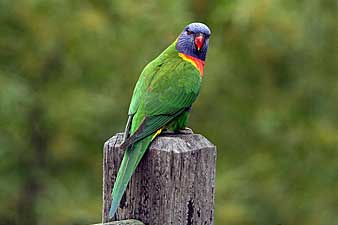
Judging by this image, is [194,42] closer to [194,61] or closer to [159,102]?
[194,61]

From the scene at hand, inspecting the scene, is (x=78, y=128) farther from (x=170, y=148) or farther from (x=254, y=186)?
(x=170, y=148)

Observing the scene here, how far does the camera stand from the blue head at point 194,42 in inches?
117

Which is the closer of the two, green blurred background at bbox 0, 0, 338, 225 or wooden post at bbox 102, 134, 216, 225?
wooden post at bbox 102, 134, 216, 225

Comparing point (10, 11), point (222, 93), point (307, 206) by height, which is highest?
point (10, 11)

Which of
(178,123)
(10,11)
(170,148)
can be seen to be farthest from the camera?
(10,11)

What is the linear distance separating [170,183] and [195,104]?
448 centimetres

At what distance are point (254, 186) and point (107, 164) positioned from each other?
15.8ft

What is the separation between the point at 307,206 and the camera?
646 centimetres

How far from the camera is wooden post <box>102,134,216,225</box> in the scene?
6.15ft

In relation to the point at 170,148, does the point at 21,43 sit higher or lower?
higher

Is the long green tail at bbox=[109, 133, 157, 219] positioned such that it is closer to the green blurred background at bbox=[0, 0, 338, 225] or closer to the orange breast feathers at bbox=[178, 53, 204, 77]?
the orange breast feathers at bbox=[178, 53, 204, 77]

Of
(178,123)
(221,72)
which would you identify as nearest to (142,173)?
(178,123)

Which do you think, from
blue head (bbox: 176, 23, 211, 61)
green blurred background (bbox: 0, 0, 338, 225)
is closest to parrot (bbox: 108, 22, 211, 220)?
blue head (bbox: 176, 23, 211, 61)

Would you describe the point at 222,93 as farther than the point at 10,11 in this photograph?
Yes
